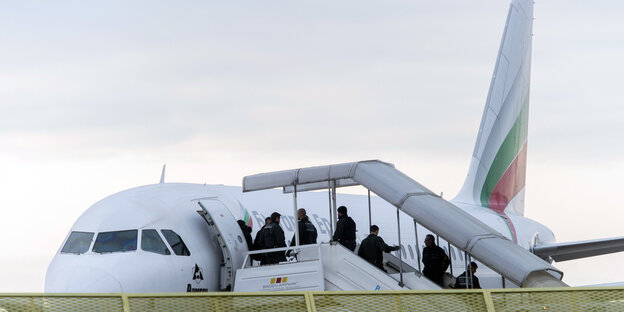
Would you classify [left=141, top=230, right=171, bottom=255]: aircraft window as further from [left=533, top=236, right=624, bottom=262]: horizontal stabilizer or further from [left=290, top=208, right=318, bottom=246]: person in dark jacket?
[left=533, top=236, right=624, bottom=262]: horizontal stabilizer

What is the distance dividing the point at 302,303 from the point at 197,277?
6.07 m

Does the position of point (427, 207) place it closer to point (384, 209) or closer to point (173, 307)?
point (173, 307)

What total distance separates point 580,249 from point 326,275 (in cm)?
1156

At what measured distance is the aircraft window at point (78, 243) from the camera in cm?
1484

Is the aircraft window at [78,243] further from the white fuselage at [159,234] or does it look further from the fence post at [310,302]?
the fence post at [310,302]

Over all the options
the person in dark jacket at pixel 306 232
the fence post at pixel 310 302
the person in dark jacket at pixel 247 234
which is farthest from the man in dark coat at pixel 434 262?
the fence post at pixel 310 302

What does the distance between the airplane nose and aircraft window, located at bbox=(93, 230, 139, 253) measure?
25.5 inches

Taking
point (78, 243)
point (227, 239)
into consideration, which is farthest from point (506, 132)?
point (78, 243)

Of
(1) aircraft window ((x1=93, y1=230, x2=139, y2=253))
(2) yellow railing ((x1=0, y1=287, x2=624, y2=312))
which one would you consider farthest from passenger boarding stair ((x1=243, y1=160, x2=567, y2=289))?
(2) yellow railing ((x1=0, y1=287, x2=624, y2=312))

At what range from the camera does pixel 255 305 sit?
944 centimetres

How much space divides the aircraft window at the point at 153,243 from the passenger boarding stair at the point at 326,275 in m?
1.42

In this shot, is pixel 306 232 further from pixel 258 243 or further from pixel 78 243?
pixel 78 243

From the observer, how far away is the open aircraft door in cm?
1546

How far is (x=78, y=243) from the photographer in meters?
15.0
